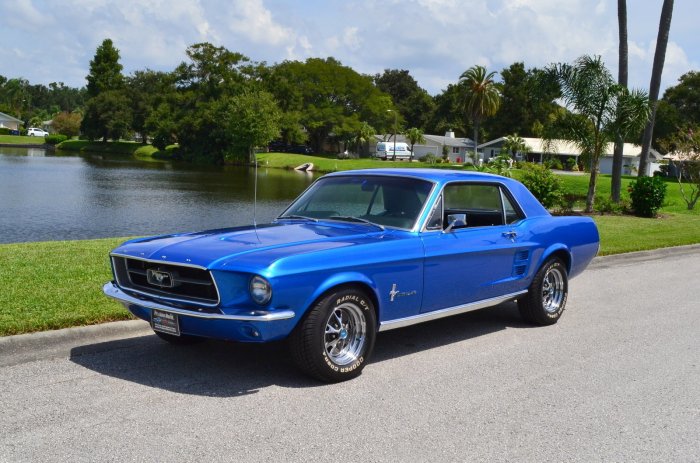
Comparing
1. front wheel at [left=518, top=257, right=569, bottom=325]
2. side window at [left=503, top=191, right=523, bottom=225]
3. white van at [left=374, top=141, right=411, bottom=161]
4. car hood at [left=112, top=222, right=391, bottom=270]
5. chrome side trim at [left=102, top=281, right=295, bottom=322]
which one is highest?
white van at [left=374, top=141, right=411, bottom=161]

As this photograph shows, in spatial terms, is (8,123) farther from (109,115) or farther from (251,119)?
(251,119)

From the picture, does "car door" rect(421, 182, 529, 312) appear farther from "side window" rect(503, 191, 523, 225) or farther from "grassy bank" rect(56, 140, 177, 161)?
"grassy bank" rect(56, 140, 177, 161)

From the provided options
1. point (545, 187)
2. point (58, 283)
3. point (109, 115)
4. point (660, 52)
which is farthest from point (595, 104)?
point (109, 115)

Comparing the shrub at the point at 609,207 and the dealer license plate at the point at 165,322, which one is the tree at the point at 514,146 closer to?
the shrub at the point at 609,207

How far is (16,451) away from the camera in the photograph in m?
4.00

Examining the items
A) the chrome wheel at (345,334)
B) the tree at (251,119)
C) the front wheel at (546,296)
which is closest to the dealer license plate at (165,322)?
the chrome wheel at (345,334)

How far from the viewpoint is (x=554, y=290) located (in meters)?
7.90

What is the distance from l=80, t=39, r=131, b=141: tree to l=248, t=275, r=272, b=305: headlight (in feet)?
349

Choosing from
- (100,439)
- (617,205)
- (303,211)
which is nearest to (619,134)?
(617,205)

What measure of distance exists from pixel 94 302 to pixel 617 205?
795 inches

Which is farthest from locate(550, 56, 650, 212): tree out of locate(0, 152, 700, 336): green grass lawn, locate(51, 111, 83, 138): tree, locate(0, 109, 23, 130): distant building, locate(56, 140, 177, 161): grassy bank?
locate(0, 109, 23, 130): distant building

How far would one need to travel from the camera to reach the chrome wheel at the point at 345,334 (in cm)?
545

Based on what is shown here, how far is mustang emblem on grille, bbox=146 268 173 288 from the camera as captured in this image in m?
5.38

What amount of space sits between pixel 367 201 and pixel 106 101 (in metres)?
108
